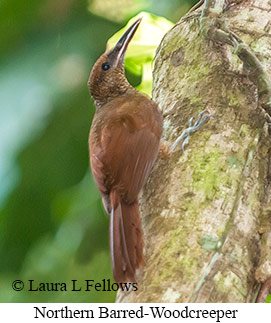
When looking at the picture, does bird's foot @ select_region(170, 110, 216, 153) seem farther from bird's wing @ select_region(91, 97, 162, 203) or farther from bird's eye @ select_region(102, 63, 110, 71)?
bird's eye @ select_region(102, 63, 110, 71)

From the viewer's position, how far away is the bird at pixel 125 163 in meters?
2.14

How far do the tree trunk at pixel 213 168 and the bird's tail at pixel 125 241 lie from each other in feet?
0.12

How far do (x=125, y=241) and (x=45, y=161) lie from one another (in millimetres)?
1431

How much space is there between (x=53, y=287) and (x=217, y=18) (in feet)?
5.34

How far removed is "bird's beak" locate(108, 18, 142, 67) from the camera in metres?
3.23

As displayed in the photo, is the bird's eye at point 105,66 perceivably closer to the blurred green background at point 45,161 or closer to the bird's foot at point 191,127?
the blurred green background at point 45,161

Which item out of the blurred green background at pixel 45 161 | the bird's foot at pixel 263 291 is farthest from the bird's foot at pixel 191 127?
the blurred green background at pixel 45 161

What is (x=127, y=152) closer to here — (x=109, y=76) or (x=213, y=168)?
(x=213, y=168)

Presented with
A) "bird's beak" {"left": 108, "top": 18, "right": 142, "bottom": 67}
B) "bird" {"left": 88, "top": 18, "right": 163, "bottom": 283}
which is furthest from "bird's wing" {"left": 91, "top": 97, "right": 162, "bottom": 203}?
"bird's beak" {"left": 108, "top": 18, "right": 142, "bottom": 67}

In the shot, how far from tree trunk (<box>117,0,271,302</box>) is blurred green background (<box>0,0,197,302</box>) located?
0.80 metres

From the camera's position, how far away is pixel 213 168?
2.32 meters
